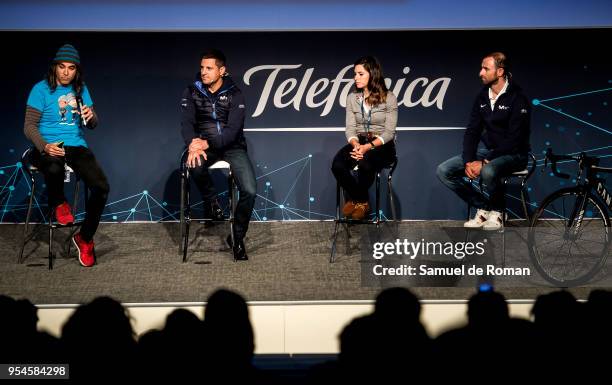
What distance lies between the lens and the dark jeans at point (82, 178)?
16.2ft

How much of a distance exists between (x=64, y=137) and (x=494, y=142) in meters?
2.87

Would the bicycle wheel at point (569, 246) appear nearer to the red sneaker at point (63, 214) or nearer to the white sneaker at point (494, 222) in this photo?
the white sneaker at point (494, 222)

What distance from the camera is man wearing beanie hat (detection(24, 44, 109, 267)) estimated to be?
4949mm

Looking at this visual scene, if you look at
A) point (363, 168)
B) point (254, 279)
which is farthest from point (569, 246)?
point (254, 279)

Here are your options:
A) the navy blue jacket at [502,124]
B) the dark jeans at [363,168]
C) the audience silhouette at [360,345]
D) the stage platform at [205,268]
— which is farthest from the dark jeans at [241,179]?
the audience silhouette at [360,345]

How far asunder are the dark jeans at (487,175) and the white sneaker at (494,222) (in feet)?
0.12

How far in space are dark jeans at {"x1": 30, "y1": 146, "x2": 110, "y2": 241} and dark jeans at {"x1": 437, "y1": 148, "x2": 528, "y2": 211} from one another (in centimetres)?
231

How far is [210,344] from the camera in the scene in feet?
7.50

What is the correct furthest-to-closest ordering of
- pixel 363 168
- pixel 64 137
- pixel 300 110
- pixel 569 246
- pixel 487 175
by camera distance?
pixel 300 110 < pixel 363 168 < pixel 64 137 < pixel 487 175 < pixel 569 246

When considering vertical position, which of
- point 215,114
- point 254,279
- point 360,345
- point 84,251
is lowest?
point 360,345

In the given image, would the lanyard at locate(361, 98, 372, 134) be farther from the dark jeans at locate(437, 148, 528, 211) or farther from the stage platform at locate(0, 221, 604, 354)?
the stage platform at locate(0, 221, 604, 354)

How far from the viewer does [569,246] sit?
4844 millimetres

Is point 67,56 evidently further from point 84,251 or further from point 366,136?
point 366,136

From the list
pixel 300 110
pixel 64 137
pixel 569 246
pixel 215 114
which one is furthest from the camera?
pixel 300 110
